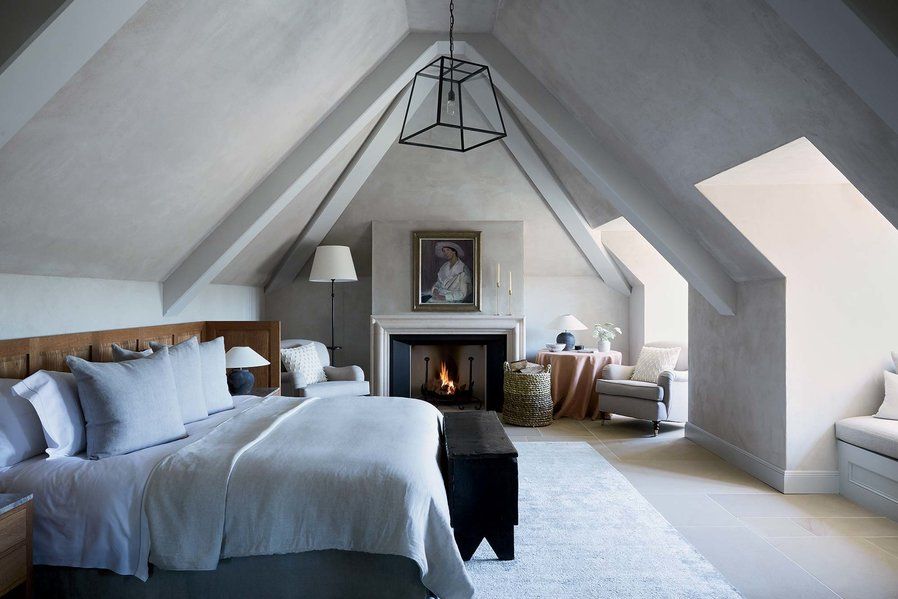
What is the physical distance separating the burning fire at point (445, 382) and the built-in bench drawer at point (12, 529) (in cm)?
520

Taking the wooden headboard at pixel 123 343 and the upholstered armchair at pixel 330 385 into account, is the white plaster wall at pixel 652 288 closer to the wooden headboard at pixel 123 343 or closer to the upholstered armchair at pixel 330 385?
the upholstered armchair at pixel 330 385

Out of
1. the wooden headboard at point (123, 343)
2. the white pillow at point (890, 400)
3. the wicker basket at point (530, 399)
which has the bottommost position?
the wicker basket at point (530, 399)

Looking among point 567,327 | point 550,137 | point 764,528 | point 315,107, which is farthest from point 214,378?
point 567,327

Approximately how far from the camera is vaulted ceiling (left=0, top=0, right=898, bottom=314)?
2537mm

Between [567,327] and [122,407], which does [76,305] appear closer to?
[122,407]

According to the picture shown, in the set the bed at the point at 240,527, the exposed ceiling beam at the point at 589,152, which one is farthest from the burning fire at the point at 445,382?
the bed at the point at 240,527

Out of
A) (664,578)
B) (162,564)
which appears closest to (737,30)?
(664,578)

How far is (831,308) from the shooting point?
416 centimetres

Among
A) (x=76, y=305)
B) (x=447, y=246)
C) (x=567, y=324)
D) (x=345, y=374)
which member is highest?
(x=447, y=246)

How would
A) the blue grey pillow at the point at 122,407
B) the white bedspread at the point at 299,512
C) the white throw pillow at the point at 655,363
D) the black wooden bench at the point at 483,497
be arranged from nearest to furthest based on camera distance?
the white bedspread at the point at 299,512
the blue grey pillow at the point at 122,407
the black wooden bench at the point at 483,497
the white throw pillow at the point at 655,363

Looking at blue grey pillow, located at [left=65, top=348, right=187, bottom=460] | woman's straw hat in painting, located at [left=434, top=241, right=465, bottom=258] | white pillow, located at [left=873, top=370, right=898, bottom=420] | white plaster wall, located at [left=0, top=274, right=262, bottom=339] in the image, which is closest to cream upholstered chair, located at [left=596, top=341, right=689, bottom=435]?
white pillow, located at [left=873, top=370, right=898, bottom=420]

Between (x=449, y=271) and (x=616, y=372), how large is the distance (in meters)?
2.12

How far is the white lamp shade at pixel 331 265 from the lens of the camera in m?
6.61

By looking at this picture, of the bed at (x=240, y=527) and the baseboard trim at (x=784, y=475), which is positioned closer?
the bed at (x=240, y=527)
